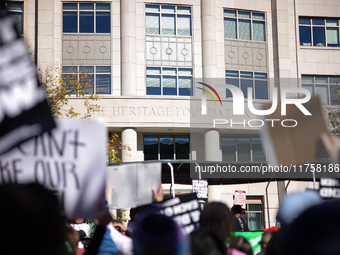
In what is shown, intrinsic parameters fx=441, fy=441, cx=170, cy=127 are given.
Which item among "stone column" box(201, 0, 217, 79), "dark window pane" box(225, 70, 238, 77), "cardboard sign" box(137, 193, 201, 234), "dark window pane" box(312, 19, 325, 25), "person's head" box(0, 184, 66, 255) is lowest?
"cardboard sign" box(137, 193, 201, 234)

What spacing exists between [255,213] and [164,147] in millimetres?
6892

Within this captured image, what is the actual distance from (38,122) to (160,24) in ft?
76.7

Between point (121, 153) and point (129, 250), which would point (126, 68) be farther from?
point (129, 250)

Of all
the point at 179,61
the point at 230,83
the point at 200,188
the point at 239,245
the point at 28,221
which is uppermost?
the point at 179,61

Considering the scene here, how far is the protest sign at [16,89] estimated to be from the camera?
251 centimetres

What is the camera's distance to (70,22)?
2494 cm

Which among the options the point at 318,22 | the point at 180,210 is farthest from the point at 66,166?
the point at 318,22

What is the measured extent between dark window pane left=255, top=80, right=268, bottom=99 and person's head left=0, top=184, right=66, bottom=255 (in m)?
25.4

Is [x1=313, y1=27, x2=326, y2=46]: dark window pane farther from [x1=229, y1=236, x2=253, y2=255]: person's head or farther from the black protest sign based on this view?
[x1=229, y1=236, x2=253, y2=255]: person's head

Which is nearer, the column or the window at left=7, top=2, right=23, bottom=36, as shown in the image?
the column

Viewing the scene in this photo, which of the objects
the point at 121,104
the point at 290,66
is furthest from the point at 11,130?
the point at 290,66

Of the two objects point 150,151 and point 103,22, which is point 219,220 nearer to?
point 150,151

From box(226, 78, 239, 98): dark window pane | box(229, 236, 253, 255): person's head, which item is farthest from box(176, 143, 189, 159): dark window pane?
box(229, 236, 253, 255): person's head

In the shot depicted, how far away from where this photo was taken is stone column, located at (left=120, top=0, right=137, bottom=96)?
2397 centimetres
